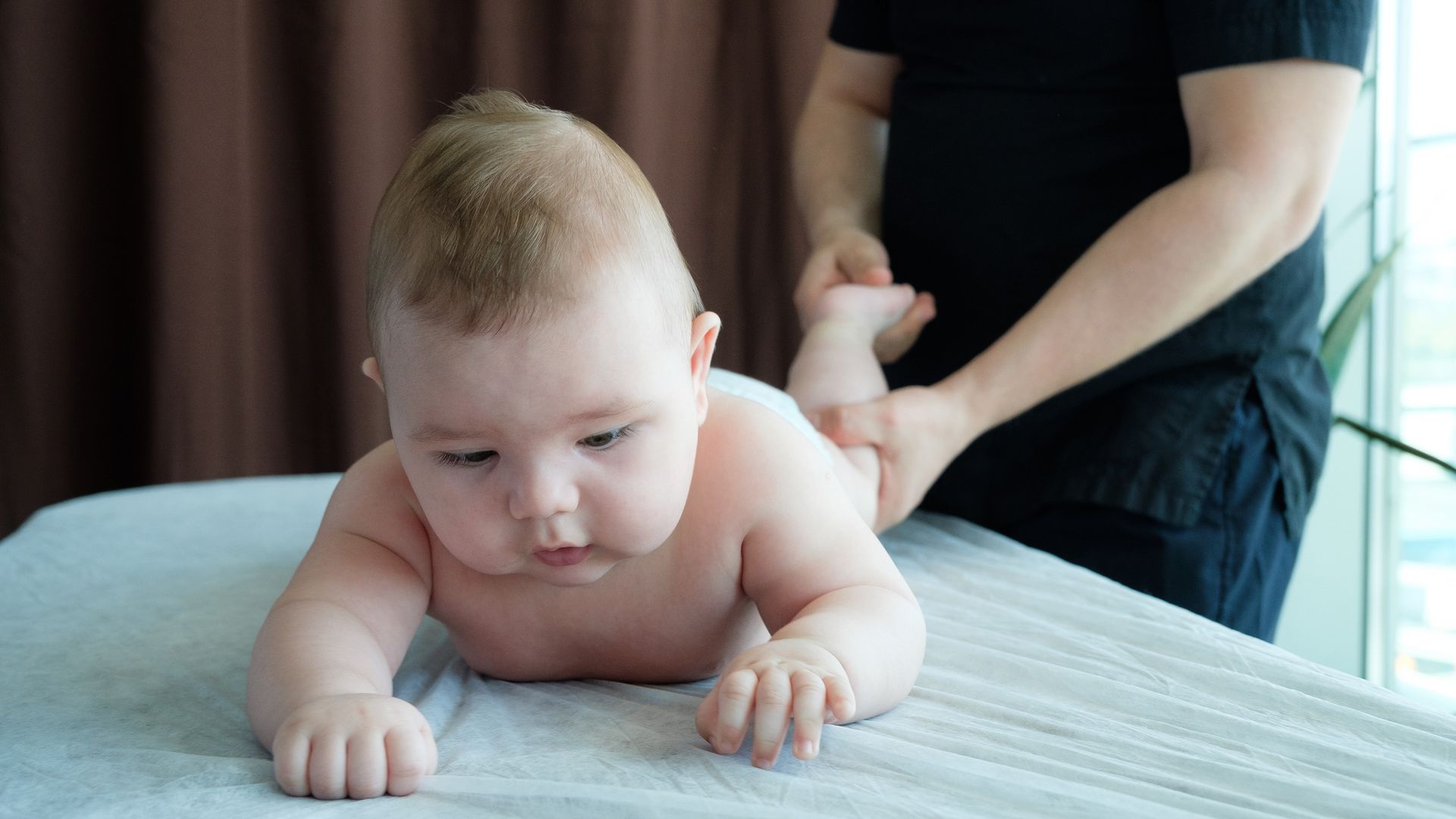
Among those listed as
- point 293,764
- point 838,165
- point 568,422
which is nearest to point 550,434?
point 568,422

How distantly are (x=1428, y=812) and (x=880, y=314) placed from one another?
2.59 ft

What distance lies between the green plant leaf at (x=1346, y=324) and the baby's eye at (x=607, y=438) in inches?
57.7

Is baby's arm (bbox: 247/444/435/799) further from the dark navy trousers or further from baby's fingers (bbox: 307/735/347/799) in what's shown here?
the dark navy trousers

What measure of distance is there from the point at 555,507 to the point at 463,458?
0.24 feet

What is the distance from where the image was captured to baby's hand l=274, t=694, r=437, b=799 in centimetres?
59

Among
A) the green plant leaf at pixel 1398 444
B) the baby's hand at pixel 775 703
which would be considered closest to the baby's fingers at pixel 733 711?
the baby's hand at pixel 775 703

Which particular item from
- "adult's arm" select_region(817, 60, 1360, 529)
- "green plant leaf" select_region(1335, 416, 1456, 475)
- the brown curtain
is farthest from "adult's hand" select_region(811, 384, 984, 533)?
the brown curtain

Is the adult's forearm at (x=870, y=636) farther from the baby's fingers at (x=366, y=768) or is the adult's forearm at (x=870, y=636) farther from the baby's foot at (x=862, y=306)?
the baby's foot at (x=862, y=306)

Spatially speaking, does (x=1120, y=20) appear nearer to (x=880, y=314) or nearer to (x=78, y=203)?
(x=880, y=314)

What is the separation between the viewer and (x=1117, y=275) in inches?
42.0

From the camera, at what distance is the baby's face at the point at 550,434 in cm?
65

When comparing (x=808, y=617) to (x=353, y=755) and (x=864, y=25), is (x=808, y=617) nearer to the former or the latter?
(x=353, y=755)

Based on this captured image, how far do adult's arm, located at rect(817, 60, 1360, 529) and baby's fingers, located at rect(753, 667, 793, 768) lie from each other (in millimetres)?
469

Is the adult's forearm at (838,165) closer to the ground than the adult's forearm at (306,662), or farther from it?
farther from it
